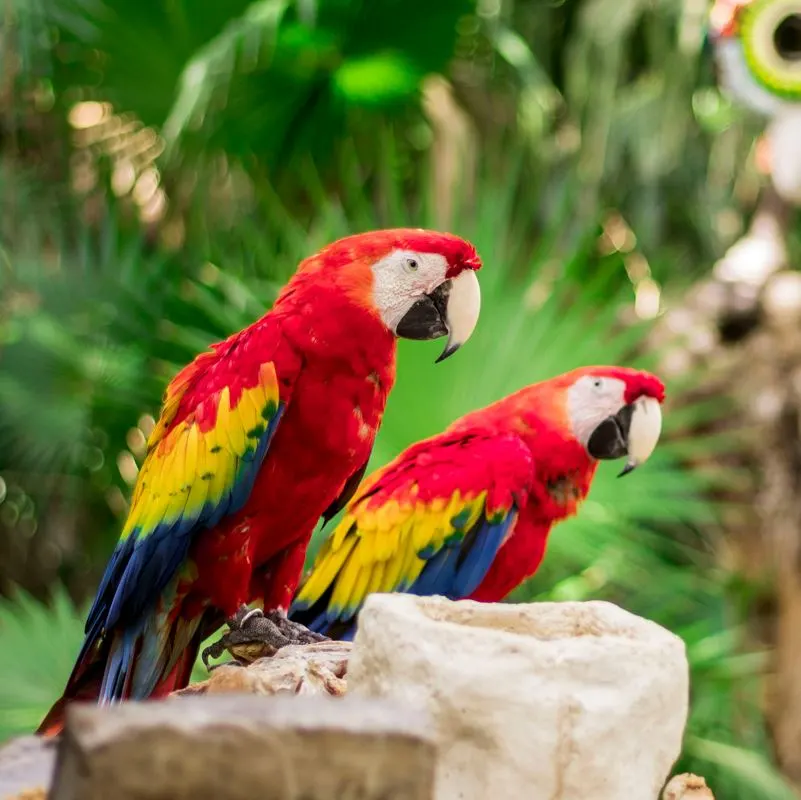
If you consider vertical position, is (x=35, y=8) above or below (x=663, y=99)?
above

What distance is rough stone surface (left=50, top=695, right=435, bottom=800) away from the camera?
1.86 feet

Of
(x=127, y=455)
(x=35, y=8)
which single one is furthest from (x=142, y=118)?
(x=127, y=455)

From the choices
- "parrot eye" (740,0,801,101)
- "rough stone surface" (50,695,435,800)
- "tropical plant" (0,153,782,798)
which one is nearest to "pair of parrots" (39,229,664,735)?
"rough stone surface" (50,695,435,800)

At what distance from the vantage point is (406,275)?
1246 mm

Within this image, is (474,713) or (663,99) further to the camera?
(663,99)

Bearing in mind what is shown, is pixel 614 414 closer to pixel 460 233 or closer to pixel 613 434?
pixel 613 434

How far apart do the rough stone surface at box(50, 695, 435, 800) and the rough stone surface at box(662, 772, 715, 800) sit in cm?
47

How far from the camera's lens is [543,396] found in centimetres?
165

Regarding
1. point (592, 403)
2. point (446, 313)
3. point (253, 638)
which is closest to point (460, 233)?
point (592, 403)

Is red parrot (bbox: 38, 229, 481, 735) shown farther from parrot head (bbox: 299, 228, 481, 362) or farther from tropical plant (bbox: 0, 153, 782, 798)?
tropical plant (bbox: 0, 153, 782, 798)

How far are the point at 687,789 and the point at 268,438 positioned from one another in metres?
0.52

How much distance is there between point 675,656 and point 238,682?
354 millimetres

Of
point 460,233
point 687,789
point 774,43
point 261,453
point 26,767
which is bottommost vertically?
point 687,789

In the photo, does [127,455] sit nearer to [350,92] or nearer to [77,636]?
[77,636]
